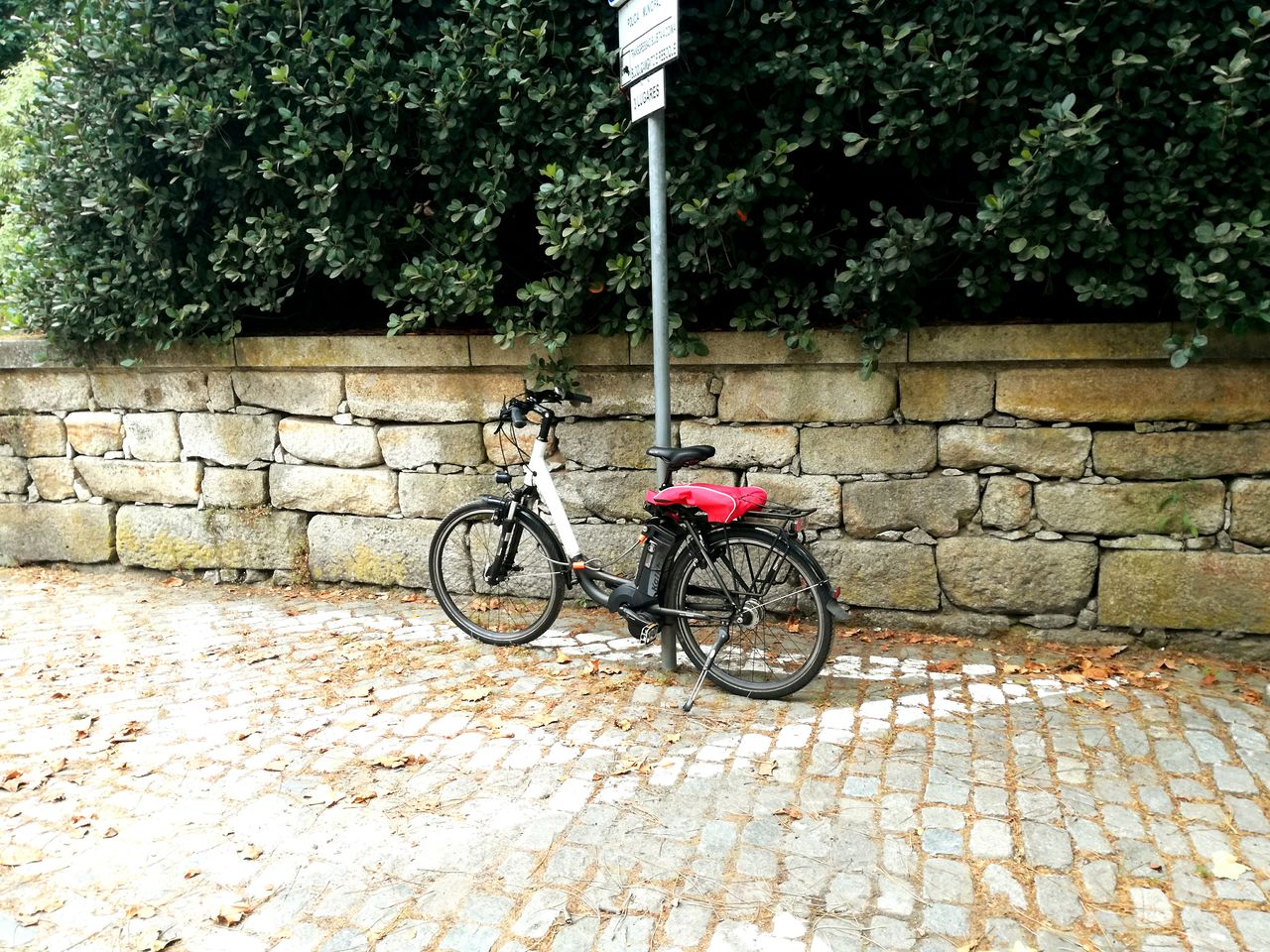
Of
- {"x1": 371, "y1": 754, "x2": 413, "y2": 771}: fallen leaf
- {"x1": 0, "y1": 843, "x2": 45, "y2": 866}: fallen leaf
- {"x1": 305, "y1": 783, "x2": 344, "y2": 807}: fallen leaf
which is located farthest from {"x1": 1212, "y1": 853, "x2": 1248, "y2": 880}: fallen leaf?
{"x1": 0, "y1": 843, "x2": 45, "y2": 866}: fallen leaf

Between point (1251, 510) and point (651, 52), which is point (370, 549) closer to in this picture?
point (651, 52)

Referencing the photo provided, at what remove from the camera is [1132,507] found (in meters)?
4.30

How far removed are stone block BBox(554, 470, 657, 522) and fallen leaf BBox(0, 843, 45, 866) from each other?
2.77 meters

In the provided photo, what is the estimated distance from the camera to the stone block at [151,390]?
584 cm

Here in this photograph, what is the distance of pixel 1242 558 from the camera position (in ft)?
13.8

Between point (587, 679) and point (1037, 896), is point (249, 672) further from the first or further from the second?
point (1037, 896)

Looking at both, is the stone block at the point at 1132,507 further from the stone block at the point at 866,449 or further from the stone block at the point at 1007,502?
the stone block at the point at 866,449

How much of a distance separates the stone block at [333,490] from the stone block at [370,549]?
0.23ft

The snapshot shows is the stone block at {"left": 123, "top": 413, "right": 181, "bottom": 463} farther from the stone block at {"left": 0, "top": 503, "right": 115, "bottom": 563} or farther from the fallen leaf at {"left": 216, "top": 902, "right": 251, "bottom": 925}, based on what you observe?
the fallen leaf at {"left": 216, "top": 902, "right": 251, "bottom": 925}

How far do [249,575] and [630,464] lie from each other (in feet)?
8.30

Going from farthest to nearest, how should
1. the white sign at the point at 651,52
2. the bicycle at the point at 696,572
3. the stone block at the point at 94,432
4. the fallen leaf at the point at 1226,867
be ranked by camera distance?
the stone block at the point at 94,432
the bicycle at the point at 696,572
the white sign at the point at 651,52
the fallen leaf at the point at 1226,867

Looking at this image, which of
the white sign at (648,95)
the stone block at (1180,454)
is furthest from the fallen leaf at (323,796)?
the stone block at (1180,454)

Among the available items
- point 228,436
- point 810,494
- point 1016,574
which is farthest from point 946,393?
point 228,436

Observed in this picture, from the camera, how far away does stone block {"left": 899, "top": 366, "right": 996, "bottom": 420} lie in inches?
174
